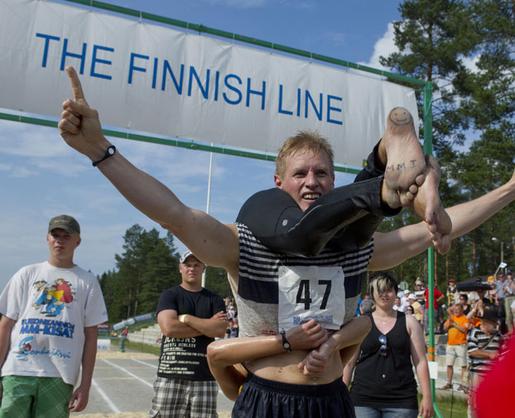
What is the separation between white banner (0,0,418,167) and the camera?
5.67 meters

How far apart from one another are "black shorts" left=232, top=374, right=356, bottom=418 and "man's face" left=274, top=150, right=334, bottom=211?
721mm

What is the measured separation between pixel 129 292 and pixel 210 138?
8637 centimetres

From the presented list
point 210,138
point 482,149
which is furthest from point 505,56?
point 210,138

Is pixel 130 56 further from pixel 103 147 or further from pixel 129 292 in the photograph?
pixel 129 292

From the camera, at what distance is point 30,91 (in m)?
5.64

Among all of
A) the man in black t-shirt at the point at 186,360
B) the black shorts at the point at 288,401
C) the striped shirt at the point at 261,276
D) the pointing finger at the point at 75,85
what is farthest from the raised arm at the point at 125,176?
the man in black t-shirt at the point at 186,360

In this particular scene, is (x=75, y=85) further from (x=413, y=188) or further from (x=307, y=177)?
(x=413, y=188)

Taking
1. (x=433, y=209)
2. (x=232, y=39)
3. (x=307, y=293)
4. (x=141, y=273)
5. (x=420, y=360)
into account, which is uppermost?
(x=141, y=273)

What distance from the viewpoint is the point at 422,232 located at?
261cm

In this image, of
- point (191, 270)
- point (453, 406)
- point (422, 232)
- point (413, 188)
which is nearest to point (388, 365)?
point (191, 270)

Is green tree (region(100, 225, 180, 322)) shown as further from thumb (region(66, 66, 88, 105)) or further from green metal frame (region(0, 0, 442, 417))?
thumb (region(66, 66, 88, 105))

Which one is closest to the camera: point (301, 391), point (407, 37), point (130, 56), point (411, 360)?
point (301, 391)

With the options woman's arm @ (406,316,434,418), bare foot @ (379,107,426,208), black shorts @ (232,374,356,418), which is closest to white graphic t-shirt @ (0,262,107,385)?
black shorts @ (232,374,356,418)

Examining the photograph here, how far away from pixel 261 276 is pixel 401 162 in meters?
0.83
